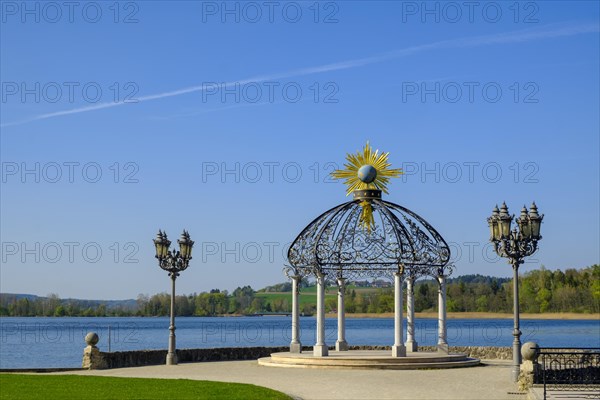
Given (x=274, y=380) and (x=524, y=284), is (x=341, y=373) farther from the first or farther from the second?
(x=524, y=284)

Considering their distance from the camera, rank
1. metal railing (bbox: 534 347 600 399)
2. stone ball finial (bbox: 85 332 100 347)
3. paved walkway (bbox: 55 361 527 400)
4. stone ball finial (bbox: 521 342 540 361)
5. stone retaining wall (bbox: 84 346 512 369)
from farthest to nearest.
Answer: stone retaining wall (bbox: 84 346 512 369), stone ball finial (bbox: 85 332 100 347), stone ball finial (bbox: 521 342 540 361), metal railing (bbox: 534 347 600 399), paved walkway (bbox: 55 361 527 400)

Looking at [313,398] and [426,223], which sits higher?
[426,223]

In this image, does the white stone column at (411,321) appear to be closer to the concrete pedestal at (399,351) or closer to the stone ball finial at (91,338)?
the concrete pedestal at (399,351)

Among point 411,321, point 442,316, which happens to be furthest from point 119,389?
point 411,321

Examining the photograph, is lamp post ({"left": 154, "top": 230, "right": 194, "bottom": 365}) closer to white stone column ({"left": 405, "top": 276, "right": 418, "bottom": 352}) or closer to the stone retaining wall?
the stone retaining wall

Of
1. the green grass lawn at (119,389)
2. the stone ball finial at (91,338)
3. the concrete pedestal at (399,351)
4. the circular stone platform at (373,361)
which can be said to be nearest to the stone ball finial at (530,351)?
the green grass lawn at (119,389)

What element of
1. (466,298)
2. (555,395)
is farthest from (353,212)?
(466,298)

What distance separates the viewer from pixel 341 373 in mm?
27062

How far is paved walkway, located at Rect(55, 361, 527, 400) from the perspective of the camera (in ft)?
69.8

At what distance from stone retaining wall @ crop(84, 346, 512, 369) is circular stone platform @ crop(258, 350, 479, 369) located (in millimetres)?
4202

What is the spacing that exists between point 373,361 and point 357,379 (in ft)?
12.8

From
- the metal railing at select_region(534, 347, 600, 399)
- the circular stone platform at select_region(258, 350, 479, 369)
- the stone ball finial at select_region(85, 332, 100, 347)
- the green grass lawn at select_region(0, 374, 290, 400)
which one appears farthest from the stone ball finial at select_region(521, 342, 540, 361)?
the stone ball finial at select_region(85, 332, 100, 347)

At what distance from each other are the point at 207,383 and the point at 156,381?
143cm

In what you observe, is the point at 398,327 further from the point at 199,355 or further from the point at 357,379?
the point at 199,355
